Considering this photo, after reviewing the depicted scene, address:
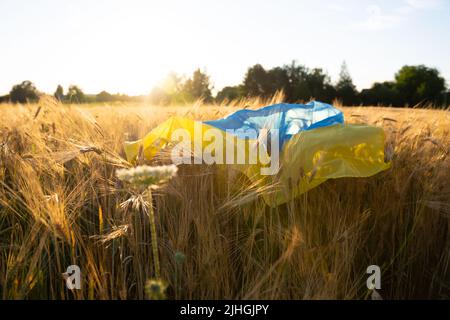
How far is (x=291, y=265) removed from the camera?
43.1 inches

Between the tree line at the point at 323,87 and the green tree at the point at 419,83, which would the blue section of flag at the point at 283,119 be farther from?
the green tree at the point at 419,83

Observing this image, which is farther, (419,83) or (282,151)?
(419,83)

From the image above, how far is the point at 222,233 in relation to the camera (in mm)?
1283

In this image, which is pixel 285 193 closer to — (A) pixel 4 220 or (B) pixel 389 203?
(B) pixel 389 203

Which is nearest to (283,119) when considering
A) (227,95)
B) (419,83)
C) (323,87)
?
(227,95)

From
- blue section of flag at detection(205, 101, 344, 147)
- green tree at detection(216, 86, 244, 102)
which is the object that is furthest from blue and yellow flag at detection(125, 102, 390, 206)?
green tree at detection(216, 86, 244, 102)

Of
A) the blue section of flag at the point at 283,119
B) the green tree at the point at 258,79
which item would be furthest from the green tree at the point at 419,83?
the blue section of flag at the point at 283,119

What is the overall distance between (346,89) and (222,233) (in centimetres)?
2871

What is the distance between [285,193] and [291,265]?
0.24 meters

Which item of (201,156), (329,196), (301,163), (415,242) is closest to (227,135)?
(201,156)

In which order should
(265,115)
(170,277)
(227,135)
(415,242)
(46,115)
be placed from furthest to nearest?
1. (46,115)
2. (265,115)
3. (227,135)
4. (415,242)
5. (170,277)

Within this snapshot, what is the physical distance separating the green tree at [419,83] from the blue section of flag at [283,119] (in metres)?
27.6

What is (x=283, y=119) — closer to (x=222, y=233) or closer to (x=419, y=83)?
(x=222, y=233)
